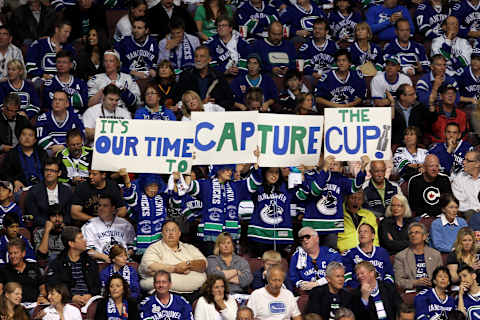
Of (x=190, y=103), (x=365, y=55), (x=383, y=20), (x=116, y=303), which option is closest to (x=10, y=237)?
(x=116, y=303)

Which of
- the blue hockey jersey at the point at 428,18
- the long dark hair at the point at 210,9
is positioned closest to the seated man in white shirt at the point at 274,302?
the long dark hair at the point at 210,9

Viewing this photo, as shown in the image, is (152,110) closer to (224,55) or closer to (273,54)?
(224,55)

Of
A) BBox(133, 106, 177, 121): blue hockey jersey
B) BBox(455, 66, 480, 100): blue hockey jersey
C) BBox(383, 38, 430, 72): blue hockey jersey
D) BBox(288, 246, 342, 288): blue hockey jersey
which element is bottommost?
BBox(288, 246, 342, 288): blue hockey jersey

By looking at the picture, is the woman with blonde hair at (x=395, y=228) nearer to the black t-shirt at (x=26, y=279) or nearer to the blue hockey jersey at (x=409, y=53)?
the black t-shirt at (x=26, y=279)

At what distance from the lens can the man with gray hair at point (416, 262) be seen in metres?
12.3

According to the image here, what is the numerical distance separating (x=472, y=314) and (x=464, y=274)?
0.37 metres

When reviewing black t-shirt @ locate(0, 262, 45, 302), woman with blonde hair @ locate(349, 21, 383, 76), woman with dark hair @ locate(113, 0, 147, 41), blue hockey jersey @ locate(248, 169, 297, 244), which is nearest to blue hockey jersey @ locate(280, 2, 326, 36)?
woman with blonde hair @ locate(349, 21, 383, 76)

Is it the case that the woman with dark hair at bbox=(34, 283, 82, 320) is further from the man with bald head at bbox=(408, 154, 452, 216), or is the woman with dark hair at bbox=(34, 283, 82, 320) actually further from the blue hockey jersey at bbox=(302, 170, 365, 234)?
the man with bald head at bbox=(408, 154, 452, 216)

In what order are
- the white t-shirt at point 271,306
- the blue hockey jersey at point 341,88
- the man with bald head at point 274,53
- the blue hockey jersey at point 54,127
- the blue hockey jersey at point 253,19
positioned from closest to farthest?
Answer: the white t-shirt at point 271,306 < the blue hockey jersey at point 54,127 < the blue hockey jersey at point 341,88 < the man with bald head at point 274,53 < the blue hockey jersey at point 253,19

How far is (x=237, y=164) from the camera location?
13.1 m

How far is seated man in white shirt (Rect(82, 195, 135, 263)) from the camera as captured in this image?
12.3 meters

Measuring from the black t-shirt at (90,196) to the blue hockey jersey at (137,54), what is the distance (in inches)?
114

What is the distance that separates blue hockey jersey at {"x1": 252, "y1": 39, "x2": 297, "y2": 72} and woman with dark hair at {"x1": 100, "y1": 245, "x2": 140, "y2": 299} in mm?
4642

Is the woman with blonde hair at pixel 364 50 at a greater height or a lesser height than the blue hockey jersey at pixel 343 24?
lesser
